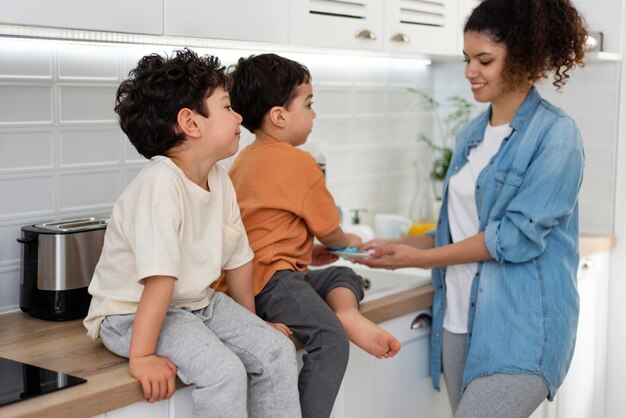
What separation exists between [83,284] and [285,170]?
1.57 feet

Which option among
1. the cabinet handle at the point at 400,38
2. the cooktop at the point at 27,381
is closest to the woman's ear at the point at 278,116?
the cabinet handle at the point at 400,38

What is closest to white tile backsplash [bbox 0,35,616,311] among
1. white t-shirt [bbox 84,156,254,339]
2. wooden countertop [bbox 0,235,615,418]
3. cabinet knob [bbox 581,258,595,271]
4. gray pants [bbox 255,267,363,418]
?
wooden countertop [bbox 0,235,615,418]

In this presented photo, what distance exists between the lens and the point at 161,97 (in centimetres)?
156

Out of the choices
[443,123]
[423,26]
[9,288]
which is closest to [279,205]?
[9,288]

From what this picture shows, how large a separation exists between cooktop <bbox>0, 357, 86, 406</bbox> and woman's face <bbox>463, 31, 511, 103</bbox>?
1084mm

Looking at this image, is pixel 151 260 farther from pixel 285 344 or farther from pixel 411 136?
pixel 411 136

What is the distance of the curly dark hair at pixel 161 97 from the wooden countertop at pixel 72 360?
39 cm

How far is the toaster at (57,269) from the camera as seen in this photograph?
1785 millimetres

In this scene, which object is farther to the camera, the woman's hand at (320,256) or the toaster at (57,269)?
the woman's hand at (320,256)

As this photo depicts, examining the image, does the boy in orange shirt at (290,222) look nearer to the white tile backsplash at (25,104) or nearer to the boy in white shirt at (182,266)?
the boy in white shirt at (182,266)

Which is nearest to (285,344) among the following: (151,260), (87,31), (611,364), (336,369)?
(336,369)

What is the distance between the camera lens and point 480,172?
2033 mm

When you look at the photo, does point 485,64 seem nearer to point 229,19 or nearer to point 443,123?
point 229,19

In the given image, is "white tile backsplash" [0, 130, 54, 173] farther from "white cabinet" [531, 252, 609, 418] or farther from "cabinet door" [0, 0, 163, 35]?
"white cabinet" [531, 252, 609, 418]
